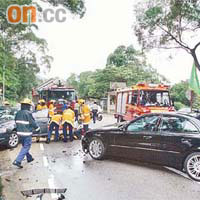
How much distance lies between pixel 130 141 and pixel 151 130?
62cm

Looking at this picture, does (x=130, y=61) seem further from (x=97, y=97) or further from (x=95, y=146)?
(x=95, y=146)

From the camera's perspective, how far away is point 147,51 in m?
17.3

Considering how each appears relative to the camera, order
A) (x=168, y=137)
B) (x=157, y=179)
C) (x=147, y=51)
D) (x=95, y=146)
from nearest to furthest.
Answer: (x=157, y=179) < (x=168, y=137) < (x=95, y=146) < (x=147, y=51)

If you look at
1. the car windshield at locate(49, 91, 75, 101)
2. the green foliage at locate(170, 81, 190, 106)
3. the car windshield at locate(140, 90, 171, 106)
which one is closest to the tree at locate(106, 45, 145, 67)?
the green foliage at locate(170, 81, 190, 106)

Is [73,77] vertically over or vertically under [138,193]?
over

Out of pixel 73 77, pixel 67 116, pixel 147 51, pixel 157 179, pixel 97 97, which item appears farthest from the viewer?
pixel 73 77


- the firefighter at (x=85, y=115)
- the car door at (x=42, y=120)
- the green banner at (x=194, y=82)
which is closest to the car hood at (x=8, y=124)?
the car door at (x=42, y=120)

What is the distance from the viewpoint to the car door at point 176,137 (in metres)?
5.40

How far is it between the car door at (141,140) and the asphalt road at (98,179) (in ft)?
1.09

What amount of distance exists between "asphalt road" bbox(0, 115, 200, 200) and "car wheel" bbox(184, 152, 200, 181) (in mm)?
144

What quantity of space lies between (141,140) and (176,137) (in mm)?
901

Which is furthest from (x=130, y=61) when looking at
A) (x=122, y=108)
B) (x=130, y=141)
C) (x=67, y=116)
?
(x=130, y=141)

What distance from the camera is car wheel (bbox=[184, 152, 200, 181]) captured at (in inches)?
207

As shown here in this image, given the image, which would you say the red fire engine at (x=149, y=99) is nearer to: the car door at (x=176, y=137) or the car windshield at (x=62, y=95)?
the car door at (x=176, y=137)
